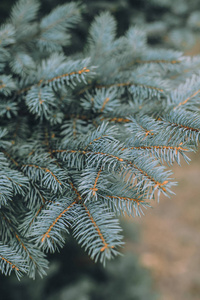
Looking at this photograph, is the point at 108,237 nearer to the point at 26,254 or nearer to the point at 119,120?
the point at 26,254

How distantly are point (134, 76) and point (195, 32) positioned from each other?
3.03ft

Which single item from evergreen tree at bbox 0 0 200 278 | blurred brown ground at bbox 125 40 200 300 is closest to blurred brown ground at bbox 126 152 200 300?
blurred brown ground at bbox 125 40 200 300

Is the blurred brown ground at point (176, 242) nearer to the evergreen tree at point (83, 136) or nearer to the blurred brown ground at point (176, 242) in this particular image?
the blurred brown ground at point (176, 242)

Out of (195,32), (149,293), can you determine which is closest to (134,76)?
(195,32)

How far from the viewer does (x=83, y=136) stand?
2.75 feet

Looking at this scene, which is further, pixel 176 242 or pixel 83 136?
pixel 176 242

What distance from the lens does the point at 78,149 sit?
79cm

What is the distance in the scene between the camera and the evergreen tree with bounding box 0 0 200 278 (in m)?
0.69

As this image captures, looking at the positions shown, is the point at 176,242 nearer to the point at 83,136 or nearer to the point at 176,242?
the point at 176,242

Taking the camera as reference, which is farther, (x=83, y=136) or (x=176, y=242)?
(x=176, y=242)

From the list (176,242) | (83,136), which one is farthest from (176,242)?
(83,136)

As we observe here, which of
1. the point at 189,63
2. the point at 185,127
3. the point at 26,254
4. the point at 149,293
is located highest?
the point at 189,63

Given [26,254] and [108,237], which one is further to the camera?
[26,254]

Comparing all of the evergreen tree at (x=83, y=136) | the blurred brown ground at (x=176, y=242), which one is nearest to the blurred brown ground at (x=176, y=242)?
the blurred brown ground at (x=176, y=242)
